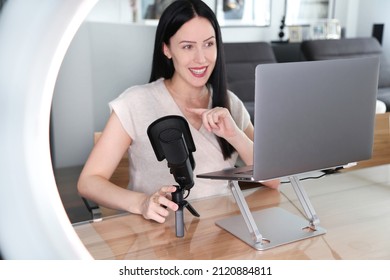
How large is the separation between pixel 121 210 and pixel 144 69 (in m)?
2.30

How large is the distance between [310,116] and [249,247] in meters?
0.27

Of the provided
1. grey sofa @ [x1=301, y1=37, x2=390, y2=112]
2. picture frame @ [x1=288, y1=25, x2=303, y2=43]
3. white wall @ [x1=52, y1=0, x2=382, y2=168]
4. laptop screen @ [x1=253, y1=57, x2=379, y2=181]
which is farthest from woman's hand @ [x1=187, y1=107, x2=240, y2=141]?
picture frame @ [x1=288, y1=25, x2=303, y2=43]

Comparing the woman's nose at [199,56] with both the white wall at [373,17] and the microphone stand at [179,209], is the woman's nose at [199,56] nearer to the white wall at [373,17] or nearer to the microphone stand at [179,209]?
the microphone stand at [179,209]

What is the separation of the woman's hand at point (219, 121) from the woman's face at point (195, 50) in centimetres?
25

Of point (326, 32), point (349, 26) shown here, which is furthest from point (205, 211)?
point (349, 26)

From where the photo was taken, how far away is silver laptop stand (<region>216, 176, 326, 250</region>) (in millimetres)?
887

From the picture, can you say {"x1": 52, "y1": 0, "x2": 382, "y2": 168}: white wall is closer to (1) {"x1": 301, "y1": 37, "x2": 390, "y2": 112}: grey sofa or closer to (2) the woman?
(1) {"x1": 301, "y1": 37, "x2": 390, "y2": 112}: grey sofa

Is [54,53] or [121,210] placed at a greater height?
[54,53]

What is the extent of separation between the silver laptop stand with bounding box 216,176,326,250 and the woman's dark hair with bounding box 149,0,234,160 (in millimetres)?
403

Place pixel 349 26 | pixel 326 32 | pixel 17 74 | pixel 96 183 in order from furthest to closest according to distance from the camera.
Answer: pixel 349 26 → pixel 326 32 → pixel 96 183 → pixel 17 74

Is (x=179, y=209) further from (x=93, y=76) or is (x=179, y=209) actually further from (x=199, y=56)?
(x=93, y=76)

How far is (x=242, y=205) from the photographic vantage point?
2.98 ft

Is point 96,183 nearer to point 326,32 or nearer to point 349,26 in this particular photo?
point 326,32

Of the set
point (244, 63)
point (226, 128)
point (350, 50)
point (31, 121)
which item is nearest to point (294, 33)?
point (350, 50)
